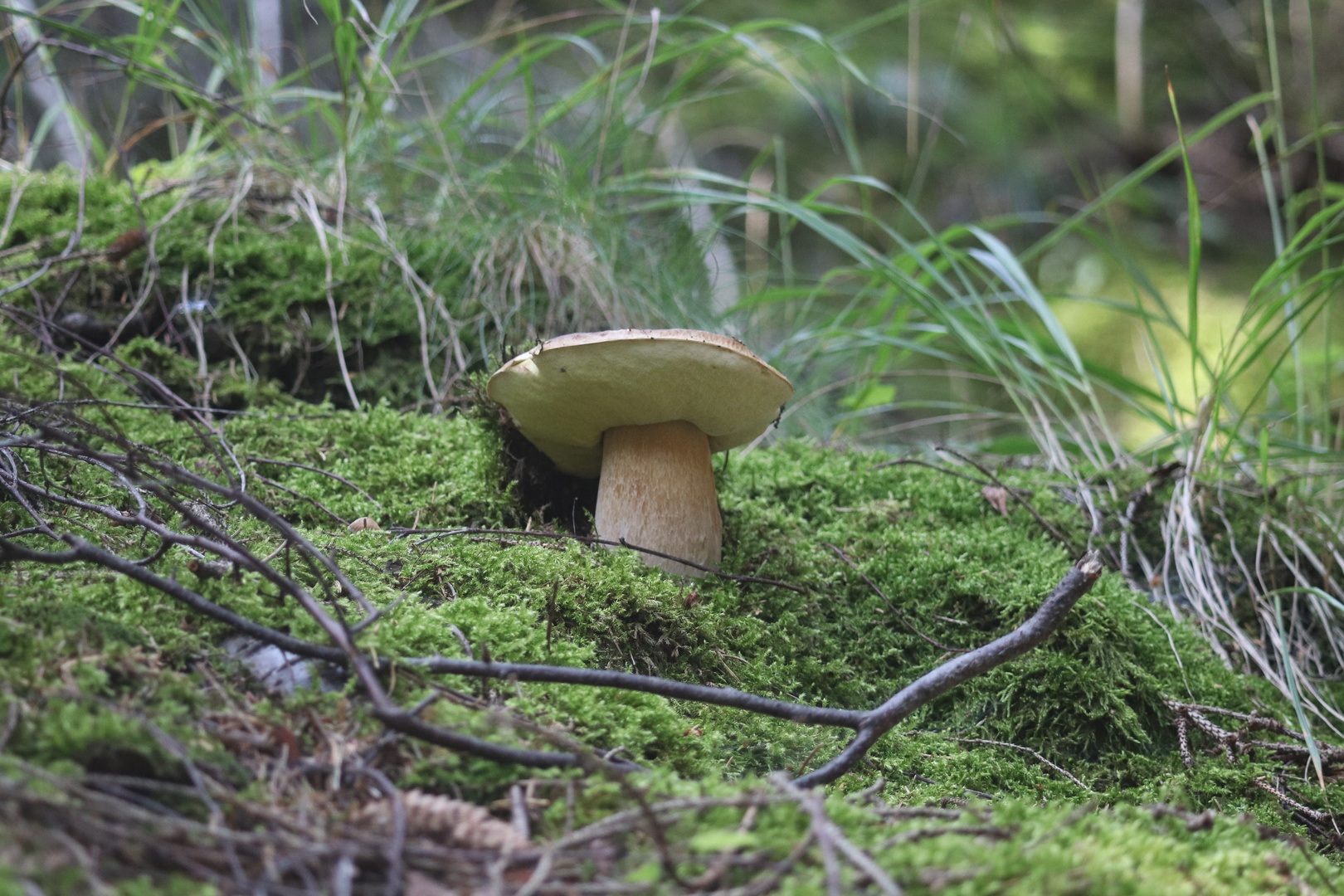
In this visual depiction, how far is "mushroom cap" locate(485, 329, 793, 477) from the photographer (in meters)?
1.48

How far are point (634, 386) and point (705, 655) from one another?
0.52 metres

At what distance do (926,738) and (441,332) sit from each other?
1.87 m

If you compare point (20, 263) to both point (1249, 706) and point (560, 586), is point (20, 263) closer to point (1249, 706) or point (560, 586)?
point (560, 586)

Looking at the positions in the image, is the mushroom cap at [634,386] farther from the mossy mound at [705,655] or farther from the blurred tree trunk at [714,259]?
the blurred tree trunk at [714,259]

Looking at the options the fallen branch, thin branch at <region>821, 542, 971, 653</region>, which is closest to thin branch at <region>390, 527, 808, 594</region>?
thin branch at <region>821, 542, 971, 653</region>

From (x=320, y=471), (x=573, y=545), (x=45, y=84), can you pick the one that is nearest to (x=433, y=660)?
(x=573, y=545)

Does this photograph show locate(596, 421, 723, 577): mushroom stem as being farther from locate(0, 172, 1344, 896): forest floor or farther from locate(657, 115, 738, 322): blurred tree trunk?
locate(657, 115, 738, 322): blurred tree trunk

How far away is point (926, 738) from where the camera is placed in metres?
1.57

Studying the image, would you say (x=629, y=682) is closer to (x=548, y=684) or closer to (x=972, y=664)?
(x=548, y=684)

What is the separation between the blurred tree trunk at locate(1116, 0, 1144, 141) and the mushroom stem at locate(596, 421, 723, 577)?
633 centimetres

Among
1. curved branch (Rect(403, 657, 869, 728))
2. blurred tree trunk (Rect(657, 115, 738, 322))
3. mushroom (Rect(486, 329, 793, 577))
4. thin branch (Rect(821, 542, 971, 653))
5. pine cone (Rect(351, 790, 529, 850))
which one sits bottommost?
thin branch (Rect(821, 542, 971, 653))

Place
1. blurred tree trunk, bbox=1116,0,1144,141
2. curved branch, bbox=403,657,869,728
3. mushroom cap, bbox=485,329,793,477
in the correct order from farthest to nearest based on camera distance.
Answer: blurred tree trunk, bbox=1116,0,1144,141 → mushroom cap, bbox=485,329,793,477 → curved branch, bbox=403,657,869,728

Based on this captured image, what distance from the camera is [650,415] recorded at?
1726 mm

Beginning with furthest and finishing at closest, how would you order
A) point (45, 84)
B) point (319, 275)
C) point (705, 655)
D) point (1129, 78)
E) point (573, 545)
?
1. point (1129, 78)
2. point (45, 84)
3. point (319, 275)
4. point (573, 545)
5. point (705, 655)
